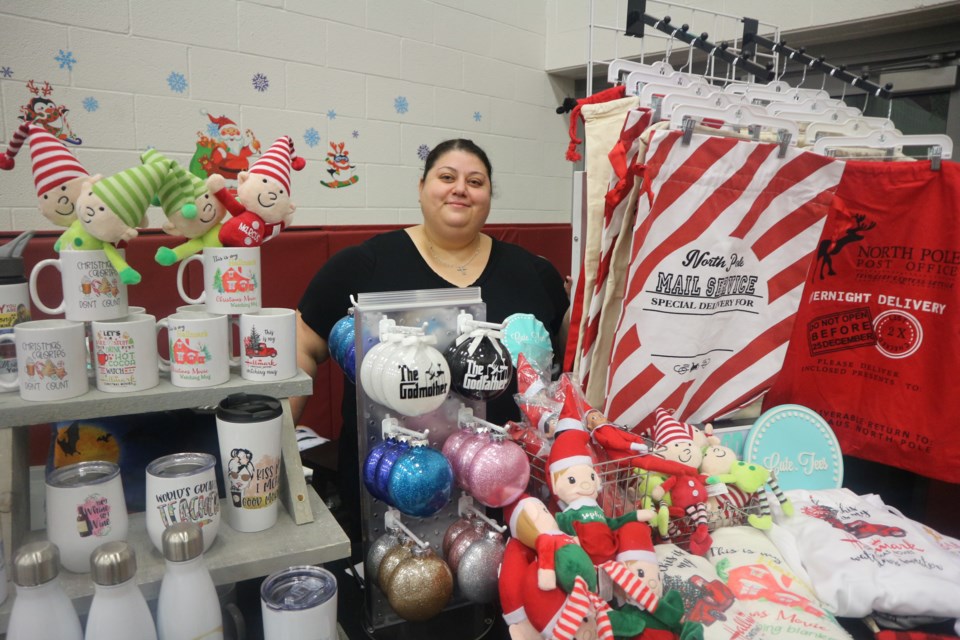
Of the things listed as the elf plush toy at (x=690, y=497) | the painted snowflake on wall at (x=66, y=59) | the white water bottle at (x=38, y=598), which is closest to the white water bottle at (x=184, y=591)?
the white water bottle at (x=38, y=598)

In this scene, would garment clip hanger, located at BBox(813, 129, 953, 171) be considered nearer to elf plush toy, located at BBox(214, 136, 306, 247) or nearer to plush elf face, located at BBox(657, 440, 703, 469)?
plush elf face, located at BBox(657, 440, 703, 469)

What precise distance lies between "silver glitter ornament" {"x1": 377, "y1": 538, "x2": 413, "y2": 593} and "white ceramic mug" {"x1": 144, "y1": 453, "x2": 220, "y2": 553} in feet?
0.89

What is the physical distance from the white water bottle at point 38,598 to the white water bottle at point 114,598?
0.03 metres

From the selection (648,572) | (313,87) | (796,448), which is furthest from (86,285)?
(313,87)

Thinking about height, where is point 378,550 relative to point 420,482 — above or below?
below

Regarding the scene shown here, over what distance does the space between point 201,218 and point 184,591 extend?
1.86ft

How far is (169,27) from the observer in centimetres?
233

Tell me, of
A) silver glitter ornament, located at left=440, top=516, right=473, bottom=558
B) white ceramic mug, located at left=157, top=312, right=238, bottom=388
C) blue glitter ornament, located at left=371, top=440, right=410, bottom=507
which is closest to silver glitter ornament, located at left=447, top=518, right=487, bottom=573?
silver glitter ornament, located at left=440, top=516, right=473, bottom=558

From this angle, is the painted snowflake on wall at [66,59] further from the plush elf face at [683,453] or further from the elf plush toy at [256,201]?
the plush elf face at [683,453]

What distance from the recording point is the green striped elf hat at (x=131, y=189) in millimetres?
895

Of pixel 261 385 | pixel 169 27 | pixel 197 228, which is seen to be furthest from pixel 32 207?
pixel 261 385

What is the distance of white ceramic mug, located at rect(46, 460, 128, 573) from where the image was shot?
0.84 m

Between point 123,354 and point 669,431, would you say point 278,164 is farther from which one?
point 669,431

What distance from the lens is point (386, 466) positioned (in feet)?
3.15
